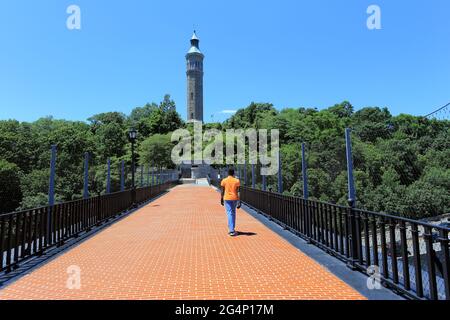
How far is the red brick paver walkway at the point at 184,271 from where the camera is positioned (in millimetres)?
4695

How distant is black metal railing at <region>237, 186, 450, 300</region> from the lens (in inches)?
152

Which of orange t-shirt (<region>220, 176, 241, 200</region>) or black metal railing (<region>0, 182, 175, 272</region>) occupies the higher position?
orange t-shirt (<region>220, 176, 241, 200</region>)

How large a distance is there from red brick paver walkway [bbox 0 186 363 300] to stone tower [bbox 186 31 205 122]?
124 metres

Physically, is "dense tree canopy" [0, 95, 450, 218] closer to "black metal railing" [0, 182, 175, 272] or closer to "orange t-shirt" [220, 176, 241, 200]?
"black metal railing" [0, 182, 175, 272]

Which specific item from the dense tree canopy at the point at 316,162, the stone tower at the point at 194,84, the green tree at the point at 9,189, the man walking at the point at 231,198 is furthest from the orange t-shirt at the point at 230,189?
the stone tower at the point at 194,84

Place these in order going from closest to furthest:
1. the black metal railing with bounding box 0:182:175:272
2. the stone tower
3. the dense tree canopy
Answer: the black metal railing with bounding box 0:182:175:272, the dense tree canopy, the stone tower

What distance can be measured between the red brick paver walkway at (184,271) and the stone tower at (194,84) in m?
124

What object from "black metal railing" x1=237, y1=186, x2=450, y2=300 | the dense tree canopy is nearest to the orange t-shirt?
"black metal railing" x1=237, y1=186, x2=450, y2=300

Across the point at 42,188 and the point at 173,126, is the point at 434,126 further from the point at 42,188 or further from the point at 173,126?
the point at 42,188

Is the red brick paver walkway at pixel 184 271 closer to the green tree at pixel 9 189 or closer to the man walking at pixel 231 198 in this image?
the man walking at pixel 231 198

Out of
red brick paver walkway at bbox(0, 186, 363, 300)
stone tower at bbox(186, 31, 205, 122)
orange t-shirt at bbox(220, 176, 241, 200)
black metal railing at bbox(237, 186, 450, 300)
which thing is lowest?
red brick paver walkway at bbox(0, 186, 363, 300)

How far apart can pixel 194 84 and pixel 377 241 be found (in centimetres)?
13158

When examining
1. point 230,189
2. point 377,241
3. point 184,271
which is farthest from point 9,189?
point 377,241
